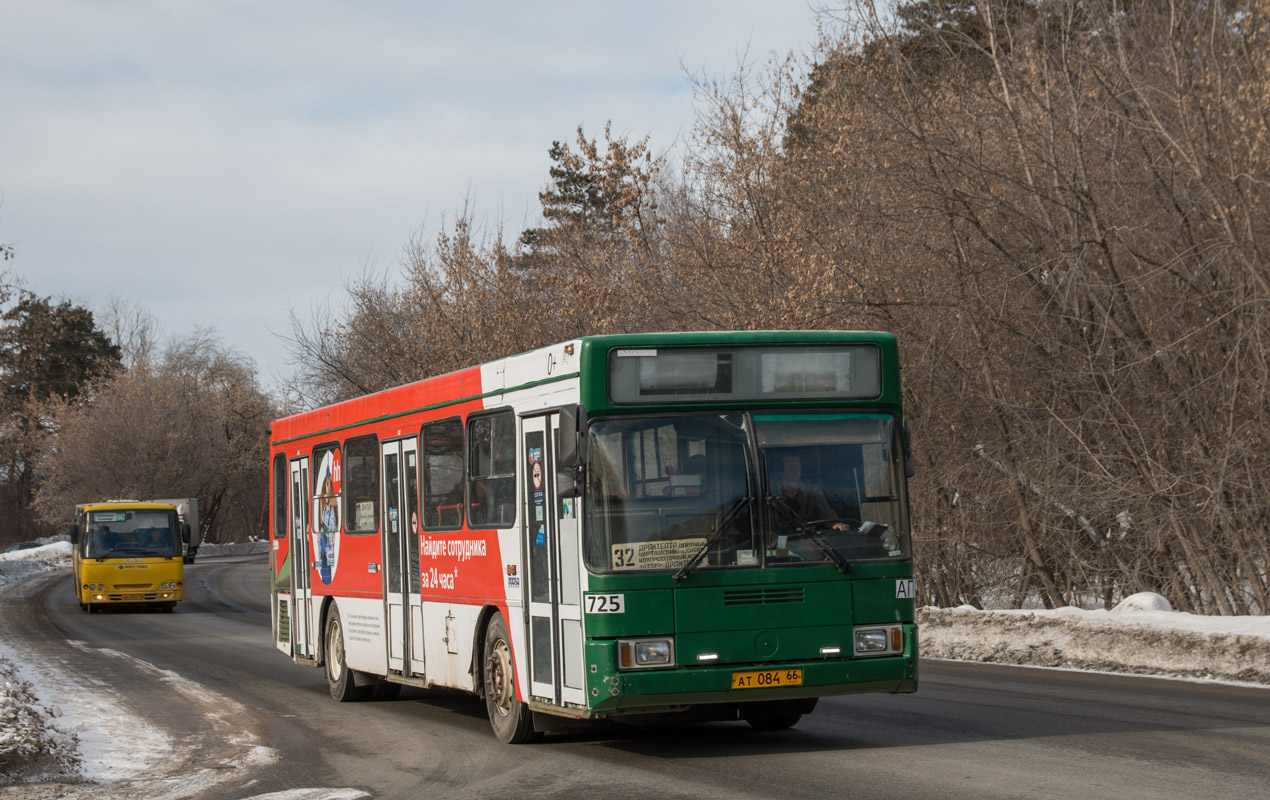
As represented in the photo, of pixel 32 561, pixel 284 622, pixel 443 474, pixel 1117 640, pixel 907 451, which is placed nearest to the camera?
pixel 907 451

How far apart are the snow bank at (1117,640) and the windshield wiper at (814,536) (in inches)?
206

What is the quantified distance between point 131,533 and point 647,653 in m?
27.4

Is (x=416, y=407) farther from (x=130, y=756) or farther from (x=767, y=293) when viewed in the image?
(x=767, y=293)

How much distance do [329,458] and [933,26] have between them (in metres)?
10.1

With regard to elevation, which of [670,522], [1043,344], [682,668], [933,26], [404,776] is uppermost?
[933,26]

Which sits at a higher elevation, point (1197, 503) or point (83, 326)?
point (83, 326)

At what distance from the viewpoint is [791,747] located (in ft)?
32.9

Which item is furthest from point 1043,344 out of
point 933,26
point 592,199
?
point 592,199

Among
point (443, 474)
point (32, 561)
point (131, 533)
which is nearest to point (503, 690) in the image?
point (443, 474)

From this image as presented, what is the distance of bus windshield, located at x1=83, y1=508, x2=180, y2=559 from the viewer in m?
33.4

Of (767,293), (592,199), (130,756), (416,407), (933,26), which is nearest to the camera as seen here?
(130,756)

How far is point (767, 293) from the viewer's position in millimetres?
23156

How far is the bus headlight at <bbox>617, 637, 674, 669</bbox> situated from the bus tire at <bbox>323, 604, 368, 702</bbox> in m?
5.87

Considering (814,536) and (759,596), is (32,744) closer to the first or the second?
(759,596)
